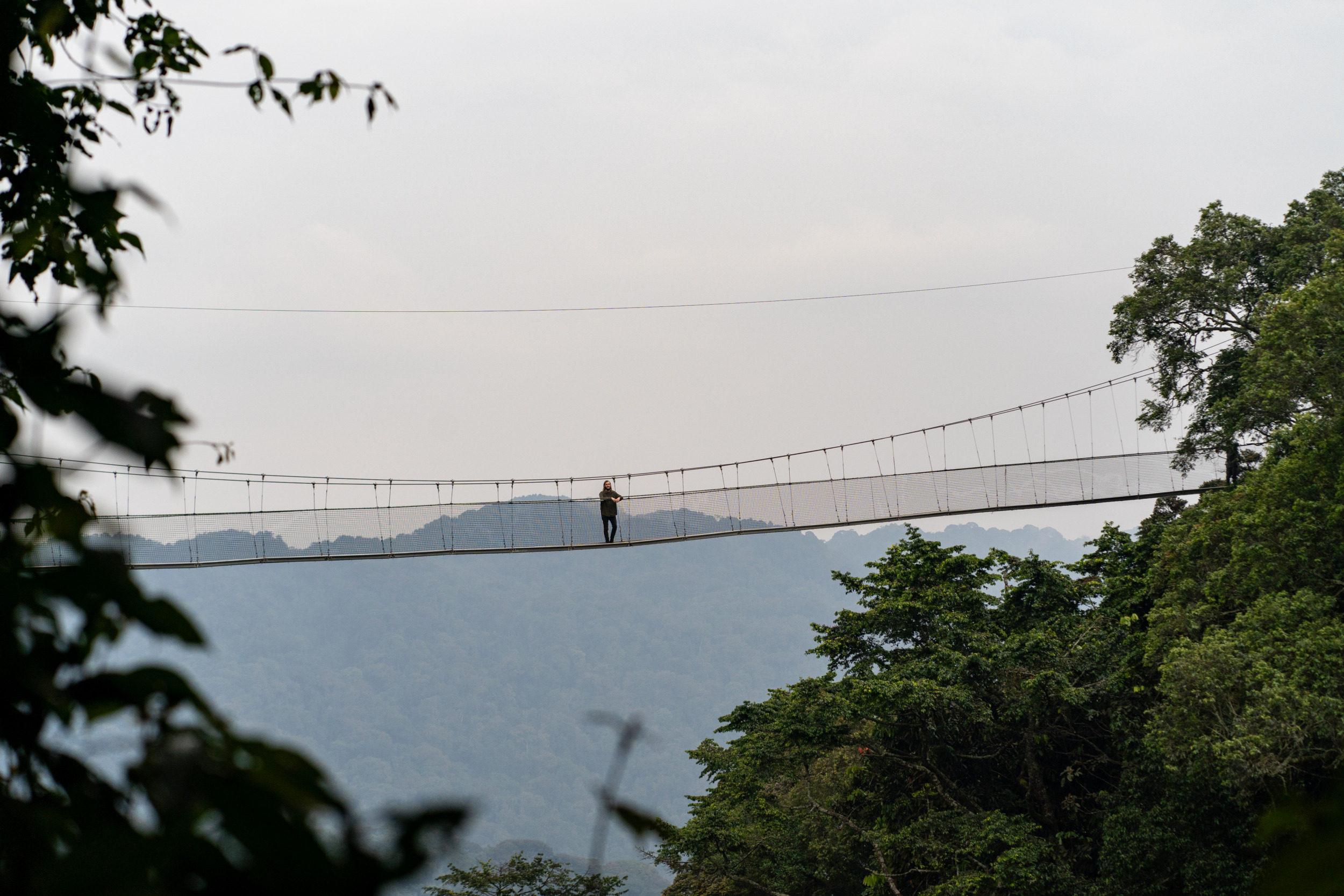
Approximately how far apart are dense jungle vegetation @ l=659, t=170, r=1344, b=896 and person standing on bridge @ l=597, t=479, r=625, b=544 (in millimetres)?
4157

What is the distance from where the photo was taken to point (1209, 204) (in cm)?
2053

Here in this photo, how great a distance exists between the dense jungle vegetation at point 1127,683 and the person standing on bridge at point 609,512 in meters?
4.16

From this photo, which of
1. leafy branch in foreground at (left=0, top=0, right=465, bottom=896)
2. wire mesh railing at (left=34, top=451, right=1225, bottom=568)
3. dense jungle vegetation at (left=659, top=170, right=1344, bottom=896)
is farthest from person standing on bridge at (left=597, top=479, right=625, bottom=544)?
leafy branch in foreground at (left=0, top=0, right=465, bottom=896)

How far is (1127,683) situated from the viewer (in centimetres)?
1680

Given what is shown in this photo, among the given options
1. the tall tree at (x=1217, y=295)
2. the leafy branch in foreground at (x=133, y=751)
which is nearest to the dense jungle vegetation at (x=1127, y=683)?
the tall tree at (x=1217, y=295)

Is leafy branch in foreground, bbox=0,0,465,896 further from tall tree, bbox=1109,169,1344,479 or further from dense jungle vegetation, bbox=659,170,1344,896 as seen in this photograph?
tall tree, bbox=1109,169,1344,479

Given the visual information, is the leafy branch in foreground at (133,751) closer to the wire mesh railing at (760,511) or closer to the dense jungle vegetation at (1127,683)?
the dense jungle vegetation at (1127,683)

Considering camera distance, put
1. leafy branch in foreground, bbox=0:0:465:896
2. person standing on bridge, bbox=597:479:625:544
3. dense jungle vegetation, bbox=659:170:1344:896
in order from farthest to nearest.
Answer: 1. person standing on bridge, bbox=597:479:625:544
2. dense jungle vegetation, bbox=659:170:1344:896
3. leafy branch in foreground, bbox=0:0:465:896

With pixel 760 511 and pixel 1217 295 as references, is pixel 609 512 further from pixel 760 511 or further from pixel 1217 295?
pixel 1217 295

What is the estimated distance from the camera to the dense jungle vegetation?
13.2 metres

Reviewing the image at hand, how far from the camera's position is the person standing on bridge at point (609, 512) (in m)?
19.2

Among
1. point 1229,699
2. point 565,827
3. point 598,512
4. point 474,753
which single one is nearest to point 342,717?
point 474,753

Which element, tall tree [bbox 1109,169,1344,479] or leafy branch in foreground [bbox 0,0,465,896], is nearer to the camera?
leafy branch in foreground [bbox 0,0,465,896]

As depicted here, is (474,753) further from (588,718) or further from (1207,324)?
Result: (588,718)
